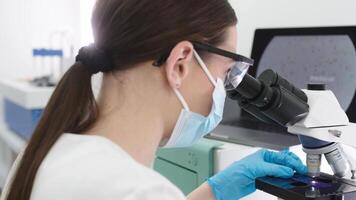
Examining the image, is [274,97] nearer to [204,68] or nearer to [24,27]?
[204,68]

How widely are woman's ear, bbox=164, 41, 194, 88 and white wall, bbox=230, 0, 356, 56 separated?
3.72 feet

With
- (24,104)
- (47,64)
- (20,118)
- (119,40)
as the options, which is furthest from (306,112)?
(47,64)

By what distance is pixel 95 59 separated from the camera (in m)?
0.80

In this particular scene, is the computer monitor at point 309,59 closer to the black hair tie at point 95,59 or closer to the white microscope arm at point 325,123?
the white microscope arm at point 325,123

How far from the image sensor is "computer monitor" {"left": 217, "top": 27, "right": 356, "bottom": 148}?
1644 mm

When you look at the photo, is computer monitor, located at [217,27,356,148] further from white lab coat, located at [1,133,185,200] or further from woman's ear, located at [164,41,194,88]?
white lab coat, located at [1,133,185,200]

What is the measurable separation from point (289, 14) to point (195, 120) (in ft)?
4.12

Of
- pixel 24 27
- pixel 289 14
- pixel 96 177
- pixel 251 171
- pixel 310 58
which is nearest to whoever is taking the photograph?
pixel 96 177

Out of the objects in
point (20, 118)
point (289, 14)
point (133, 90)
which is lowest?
point (20, 118)

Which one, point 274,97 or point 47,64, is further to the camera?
point 47,64

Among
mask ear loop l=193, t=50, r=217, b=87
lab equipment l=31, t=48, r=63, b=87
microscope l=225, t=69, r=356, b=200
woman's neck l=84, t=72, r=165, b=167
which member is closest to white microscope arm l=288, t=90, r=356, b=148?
microscope l=225, t=69, r=356, b=200

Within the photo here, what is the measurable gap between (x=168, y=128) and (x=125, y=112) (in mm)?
123

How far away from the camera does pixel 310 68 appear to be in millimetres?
1793

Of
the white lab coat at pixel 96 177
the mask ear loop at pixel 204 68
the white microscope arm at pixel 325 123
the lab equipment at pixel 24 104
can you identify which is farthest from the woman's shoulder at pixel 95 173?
the lab equipment at pixel 24 104
